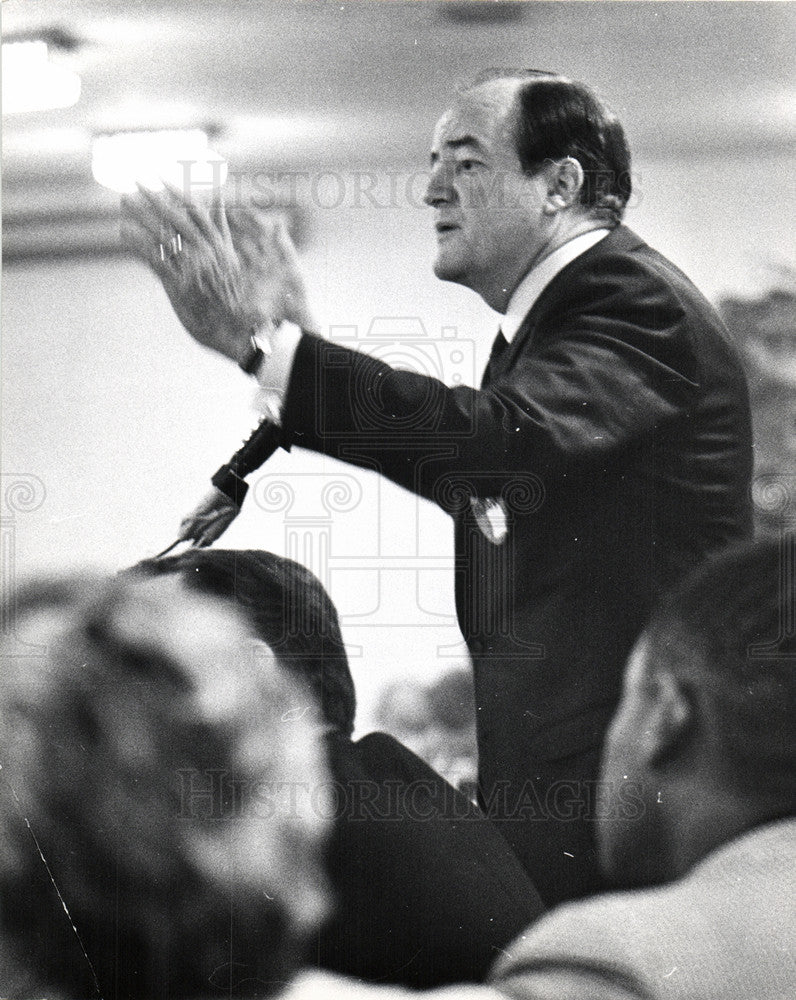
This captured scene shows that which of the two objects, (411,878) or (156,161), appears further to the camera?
(156,161)

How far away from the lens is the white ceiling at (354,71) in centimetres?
212

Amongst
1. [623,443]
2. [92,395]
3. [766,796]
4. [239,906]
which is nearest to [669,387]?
[623,443]

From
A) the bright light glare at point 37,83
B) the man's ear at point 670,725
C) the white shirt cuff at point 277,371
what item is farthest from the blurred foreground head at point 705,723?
the bright light glare at point 37,83

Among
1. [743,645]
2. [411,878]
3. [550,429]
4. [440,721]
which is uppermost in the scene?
[550,429]

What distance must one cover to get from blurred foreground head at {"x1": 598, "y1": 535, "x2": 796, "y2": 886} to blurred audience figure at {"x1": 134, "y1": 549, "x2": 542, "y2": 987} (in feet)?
0.78

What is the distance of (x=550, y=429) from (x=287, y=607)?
59 cm

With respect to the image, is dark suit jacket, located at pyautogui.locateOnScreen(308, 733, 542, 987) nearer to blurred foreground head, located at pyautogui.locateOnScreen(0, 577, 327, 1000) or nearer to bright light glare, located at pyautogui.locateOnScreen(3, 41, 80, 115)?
blurred foreground head, located at pyautogui.locateOnScreen(0, 577, 327, 1000)

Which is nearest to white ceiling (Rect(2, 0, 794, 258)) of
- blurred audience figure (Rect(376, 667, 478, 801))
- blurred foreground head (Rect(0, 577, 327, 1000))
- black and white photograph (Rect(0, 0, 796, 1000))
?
black and white photograph (Rect(0, 0, 796, 1000))

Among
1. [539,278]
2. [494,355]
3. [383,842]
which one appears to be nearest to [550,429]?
[494,355]

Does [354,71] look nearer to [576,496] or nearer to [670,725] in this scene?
[576,496]

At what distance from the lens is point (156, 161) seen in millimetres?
2178

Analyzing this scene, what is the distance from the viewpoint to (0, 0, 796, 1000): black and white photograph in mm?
2055

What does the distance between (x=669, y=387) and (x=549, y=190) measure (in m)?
0.43

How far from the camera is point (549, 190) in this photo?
2117 millimetres
